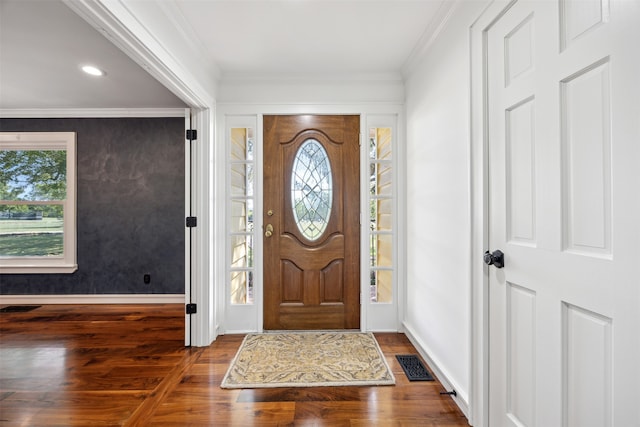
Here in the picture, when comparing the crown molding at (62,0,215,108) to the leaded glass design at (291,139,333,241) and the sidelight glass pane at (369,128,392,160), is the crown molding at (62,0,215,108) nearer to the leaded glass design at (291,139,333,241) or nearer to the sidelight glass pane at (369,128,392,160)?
the leaded glass design at (291,139,333,241)

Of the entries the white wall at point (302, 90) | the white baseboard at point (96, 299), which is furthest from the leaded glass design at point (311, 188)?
the white baseboard at point (96, 299)

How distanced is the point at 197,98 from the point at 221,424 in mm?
2185

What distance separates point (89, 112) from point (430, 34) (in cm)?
385

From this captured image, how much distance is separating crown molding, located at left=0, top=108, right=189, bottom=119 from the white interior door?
352cm

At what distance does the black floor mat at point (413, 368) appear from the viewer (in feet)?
6.61

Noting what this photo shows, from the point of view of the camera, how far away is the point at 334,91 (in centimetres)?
276

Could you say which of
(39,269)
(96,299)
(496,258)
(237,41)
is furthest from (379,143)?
(39,269)

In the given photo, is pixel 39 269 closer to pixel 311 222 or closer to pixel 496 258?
pixel 311 222

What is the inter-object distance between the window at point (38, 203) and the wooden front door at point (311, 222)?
269 cm

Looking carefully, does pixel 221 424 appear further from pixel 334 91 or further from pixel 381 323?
pixel 334 91

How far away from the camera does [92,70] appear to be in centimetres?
256

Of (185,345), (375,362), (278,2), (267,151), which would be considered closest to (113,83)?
(267,151)

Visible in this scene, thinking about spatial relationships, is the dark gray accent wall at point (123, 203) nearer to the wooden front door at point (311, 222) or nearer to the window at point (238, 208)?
the window at point (238, 208)

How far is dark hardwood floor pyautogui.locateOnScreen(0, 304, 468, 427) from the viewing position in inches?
64.9
